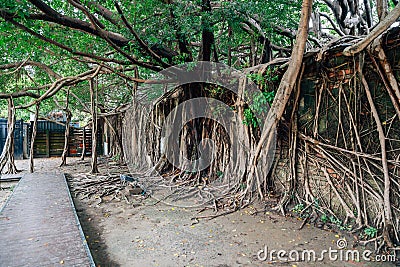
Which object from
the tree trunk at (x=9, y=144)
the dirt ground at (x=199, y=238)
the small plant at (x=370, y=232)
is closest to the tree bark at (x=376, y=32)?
the small plant at (x=370, y=232)

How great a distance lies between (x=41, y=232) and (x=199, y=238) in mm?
1727

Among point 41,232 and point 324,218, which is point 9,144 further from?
point 324,218

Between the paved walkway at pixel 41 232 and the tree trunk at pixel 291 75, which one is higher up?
the tree trunk at pixel 291 75

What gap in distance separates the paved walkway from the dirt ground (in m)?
0.24

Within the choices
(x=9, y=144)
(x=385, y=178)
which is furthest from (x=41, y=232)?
(x=9, y=144)

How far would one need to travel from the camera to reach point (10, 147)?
7211 mm

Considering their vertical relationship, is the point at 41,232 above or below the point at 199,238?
above

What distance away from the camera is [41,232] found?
9.93 feet

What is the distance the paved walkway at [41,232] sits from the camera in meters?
2.41

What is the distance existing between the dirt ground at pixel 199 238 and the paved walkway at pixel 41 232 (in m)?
0.24

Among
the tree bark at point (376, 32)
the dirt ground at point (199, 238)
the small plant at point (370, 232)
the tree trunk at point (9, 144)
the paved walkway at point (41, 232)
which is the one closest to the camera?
the paved walkway at point (41, 232)

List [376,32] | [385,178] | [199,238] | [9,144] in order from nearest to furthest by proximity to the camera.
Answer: [376,32] → [385,178] → [199,238] → [9,144]

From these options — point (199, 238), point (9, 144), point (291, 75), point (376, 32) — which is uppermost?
point (376, 32)

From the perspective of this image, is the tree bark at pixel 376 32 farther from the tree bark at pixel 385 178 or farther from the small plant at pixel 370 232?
the small plant at pixel 370 232
